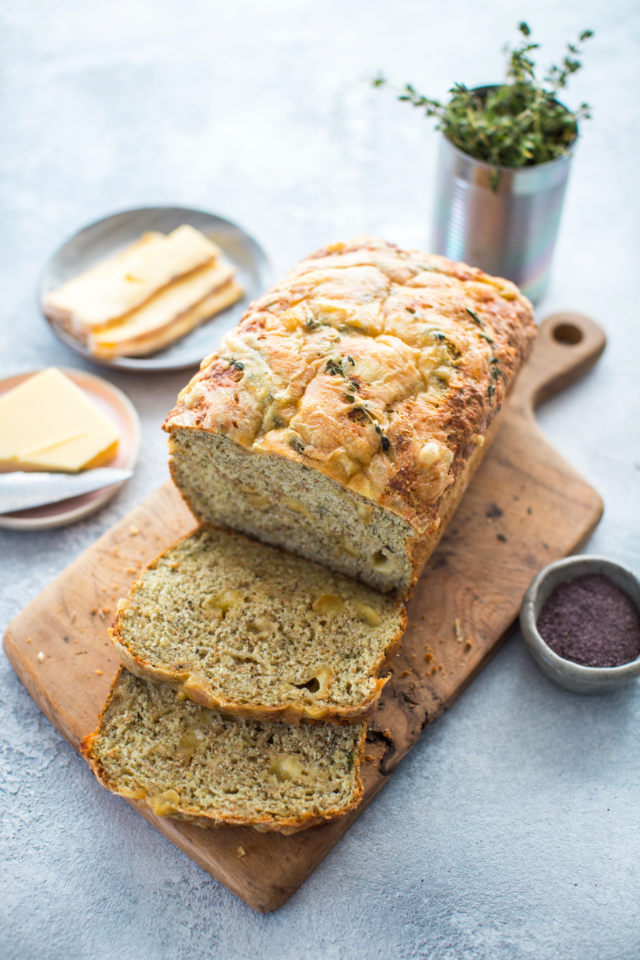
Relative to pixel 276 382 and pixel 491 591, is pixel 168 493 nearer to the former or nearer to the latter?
pixel 276 382

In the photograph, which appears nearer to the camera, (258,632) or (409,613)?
(258,632)

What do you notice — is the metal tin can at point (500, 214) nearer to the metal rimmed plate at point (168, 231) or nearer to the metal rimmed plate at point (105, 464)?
the metal rimmed plate at point (168, 231)

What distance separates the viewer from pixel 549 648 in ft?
10.8

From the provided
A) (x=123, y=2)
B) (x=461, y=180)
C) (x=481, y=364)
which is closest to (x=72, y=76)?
(x=123, y=2)

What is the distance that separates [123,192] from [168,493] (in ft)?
9.32

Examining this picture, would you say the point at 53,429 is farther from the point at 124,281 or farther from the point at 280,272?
the point at 280,272

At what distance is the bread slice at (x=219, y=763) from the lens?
280 cm

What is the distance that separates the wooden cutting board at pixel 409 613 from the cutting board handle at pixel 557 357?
23 mm

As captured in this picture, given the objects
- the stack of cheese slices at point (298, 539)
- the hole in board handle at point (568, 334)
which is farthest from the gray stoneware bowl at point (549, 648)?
the hole in board handle at point (568, 334)

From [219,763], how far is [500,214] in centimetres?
319

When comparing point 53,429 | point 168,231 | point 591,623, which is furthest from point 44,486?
point 591,623

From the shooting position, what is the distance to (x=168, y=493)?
3.94 metres

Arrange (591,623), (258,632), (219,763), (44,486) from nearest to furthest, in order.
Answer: (219,763), (258,632), (591,623), (44,486)

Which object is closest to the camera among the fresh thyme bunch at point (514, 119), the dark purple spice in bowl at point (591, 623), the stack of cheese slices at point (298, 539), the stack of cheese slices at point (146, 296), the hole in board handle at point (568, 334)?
the stack of cheese slices at point (298, 539)
